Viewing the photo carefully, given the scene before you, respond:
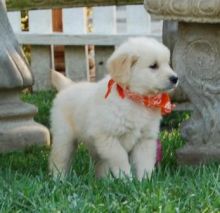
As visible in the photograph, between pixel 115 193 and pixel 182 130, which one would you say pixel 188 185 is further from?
pixel 182 130

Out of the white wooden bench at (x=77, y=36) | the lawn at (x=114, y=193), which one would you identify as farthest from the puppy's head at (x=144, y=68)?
the white wooden bench at (x=77, y=36)

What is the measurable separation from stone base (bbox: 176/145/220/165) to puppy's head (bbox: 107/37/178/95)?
86cm

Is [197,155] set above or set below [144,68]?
below

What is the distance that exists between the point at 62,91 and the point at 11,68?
4.62 ft

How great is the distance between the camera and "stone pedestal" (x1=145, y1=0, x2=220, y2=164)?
239 inches

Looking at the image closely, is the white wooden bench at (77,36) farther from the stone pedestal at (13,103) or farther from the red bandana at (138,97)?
the red bandana at (138,97)

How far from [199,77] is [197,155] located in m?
0.54

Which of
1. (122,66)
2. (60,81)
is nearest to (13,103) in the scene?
(60,81)

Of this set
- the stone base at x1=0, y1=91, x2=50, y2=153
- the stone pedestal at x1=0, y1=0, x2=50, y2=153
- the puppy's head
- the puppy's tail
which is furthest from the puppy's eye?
the stone base at x1=0, y1=91, x2=50, y2=153

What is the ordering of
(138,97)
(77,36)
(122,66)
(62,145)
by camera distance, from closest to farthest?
(122,66) → (138,97) → (62,145) → (77,36)

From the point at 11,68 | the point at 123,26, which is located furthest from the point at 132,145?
the point at 123,26

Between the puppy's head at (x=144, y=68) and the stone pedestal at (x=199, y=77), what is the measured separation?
590 millimetres

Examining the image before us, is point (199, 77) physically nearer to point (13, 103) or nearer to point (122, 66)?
point (122, 66)

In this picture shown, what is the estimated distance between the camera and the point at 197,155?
20.3ft
